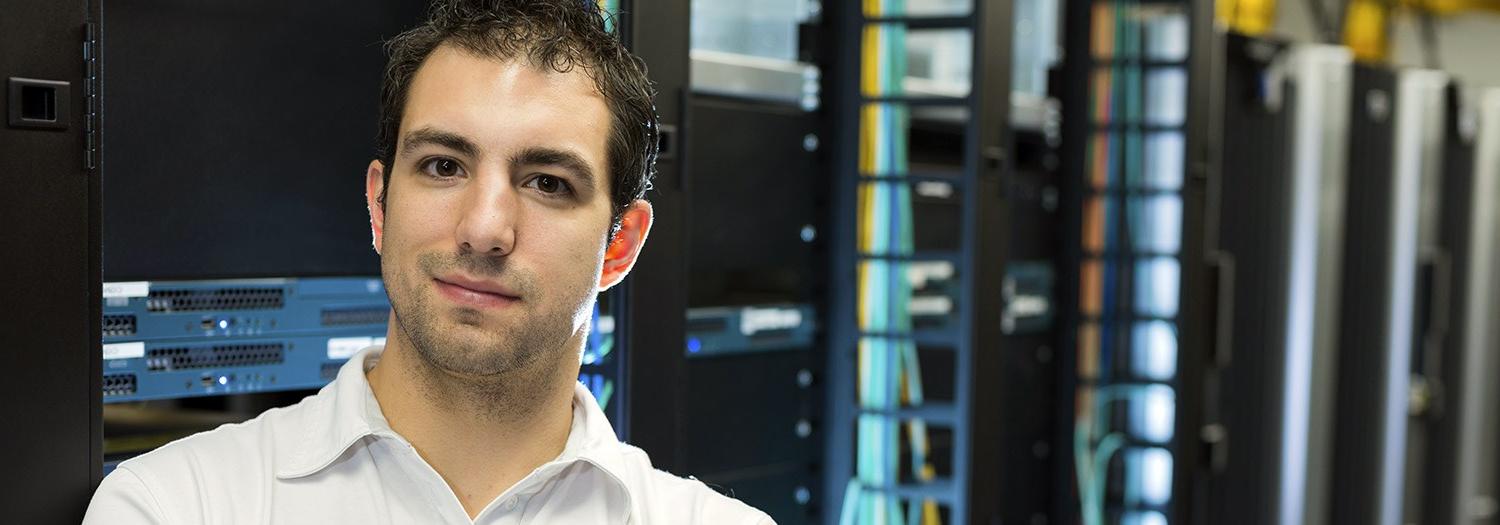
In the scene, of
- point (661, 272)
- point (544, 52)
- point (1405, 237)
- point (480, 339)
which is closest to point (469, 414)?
point (480, 339)

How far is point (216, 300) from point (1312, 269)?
3.07m

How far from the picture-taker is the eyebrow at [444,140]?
1.30 m

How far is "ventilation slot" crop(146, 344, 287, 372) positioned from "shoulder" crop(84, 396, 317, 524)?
27 centimetres

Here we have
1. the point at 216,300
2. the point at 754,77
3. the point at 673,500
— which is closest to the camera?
the point at 673,500

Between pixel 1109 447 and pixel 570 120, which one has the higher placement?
pixel 570 120

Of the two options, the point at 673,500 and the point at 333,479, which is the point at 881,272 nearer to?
the point at 673,500

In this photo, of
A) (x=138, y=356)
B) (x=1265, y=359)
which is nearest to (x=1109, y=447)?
(x=1265, y=359)

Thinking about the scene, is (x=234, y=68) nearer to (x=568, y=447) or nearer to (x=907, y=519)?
(x=568, y=447)

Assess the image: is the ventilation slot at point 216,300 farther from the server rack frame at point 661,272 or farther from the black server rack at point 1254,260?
the black server rack at point 1254,260

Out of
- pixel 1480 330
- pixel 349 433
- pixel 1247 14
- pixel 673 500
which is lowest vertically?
pixel 1480 330

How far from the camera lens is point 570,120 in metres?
1.36

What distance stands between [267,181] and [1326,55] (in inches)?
123

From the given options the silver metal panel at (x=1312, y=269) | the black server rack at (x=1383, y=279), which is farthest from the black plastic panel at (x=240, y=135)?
the black server rack at (x=1383, y=279)

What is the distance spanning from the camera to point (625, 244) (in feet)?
5.00
